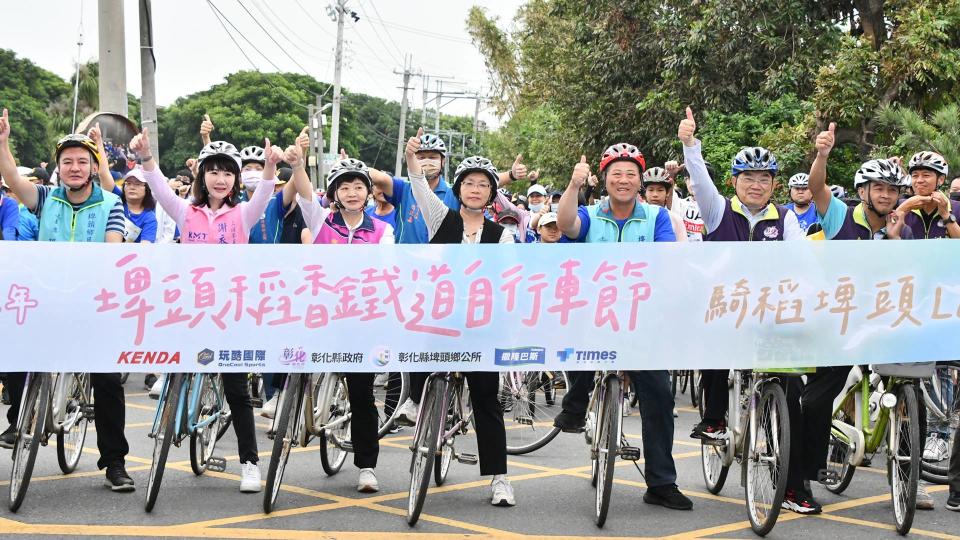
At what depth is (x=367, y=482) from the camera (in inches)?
281

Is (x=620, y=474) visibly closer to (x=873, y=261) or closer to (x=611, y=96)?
(x=873, y=261)

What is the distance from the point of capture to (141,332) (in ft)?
21.4

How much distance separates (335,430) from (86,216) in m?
1.95

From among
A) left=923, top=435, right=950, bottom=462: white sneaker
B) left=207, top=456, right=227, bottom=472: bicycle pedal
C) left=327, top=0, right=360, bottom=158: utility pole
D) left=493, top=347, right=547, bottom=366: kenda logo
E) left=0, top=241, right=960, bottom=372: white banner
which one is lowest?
left=207, top=456, right=227, bottom=472: bicycle pedal

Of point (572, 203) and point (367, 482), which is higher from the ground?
point (572, 203)

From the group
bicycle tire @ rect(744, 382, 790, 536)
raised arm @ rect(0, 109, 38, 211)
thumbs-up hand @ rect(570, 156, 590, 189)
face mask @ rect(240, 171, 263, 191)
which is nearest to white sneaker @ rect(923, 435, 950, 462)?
bicycle tire @ rect(744, 382, 790, 536)

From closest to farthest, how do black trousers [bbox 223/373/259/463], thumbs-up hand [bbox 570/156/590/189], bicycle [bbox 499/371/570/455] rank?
thumbs-up hand [bbox 570/156/590/189], black trousers [bbox 223/373/259/463], bicycle [bbox 499/371/570/455]

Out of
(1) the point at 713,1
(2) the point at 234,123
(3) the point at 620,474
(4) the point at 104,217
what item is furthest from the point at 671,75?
(2) the point at 234,123

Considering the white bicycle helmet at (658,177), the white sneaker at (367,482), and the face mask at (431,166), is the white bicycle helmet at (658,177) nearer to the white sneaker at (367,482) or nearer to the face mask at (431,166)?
the face mask at (431,166)

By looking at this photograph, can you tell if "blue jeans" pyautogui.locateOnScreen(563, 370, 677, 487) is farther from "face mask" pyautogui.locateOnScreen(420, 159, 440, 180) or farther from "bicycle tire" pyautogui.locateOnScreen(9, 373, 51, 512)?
"bicycle tire" pyautogui.locateOnScreen(9, 373, 51, 512)

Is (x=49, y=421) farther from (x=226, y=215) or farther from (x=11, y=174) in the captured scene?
(x=226, y=215)

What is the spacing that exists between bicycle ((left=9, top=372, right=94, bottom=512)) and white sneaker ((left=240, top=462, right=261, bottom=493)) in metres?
0.98

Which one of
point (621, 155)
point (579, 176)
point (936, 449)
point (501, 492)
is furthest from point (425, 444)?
point (936, 449)

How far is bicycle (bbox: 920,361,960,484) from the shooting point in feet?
24.8
